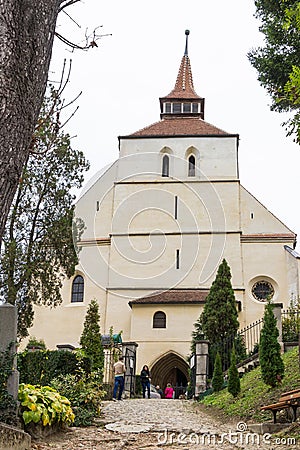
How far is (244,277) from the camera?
30578mm

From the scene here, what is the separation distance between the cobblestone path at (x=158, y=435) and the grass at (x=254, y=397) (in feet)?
1.33

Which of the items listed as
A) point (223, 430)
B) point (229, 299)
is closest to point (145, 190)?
point (229, 299)

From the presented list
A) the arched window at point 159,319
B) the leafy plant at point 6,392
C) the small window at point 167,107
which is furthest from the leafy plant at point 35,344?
the small window at point 167,107

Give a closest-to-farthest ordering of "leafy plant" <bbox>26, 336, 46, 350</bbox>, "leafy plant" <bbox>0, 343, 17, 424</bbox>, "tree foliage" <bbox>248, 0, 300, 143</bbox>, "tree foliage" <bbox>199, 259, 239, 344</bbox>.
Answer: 1. "leafy plant" <bbox>0, 343, 17, 424</bbox>
2. "tree foliage" <bbox>248, 0, 300, 143</bbox>
3. "leafy plant" <bbox>26, 336, 46, 350</bbox>
4. "tree foliage" <bbox>199, 259, 239, 344</bbox>

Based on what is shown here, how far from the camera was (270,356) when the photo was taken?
1235 cm

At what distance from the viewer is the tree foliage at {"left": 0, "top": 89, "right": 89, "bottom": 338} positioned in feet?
56.2

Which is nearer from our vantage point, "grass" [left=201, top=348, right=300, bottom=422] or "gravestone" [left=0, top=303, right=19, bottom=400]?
"gravestone" [left=0, top=303, right=19, bottom=400]

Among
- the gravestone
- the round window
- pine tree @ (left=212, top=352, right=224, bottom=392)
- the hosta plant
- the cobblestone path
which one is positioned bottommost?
the cobblestone path

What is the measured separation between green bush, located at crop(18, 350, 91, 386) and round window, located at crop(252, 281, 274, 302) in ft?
62.2

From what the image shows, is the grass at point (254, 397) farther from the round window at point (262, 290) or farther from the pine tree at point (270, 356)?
the round window at point (262, 290)

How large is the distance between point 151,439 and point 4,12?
6767mm

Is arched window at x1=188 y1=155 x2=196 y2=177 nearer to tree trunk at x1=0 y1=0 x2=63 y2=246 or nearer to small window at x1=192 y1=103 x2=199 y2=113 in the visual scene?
small window at x1=192 y1=103 x2=199 y2=113


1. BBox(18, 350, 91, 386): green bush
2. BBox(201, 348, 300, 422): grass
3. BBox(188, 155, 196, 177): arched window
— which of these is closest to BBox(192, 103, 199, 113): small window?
BBox(188, 155, 196, 177): arched window

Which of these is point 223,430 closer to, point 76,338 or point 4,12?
point 4,12
